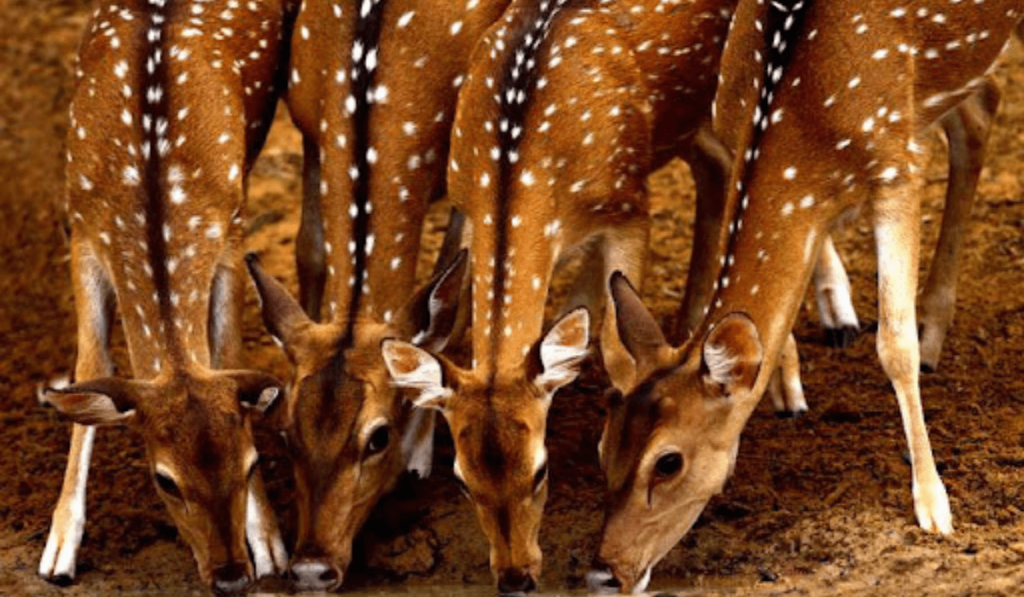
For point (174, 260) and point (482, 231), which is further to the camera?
point (174, 260)

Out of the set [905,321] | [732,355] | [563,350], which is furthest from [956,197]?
[563,350]

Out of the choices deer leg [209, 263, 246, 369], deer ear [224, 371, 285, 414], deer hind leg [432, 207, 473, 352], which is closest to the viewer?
deer ear [224, 371, 285, 414]

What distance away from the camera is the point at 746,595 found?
328 inches

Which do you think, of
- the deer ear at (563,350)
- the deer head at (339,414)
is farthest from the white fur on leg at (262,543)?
the deer ear at (563,350)

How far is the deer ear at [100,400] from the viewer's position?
853 cm

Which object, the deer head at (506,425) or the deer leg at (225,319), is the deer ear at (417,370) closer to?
the deer head at (506,425)

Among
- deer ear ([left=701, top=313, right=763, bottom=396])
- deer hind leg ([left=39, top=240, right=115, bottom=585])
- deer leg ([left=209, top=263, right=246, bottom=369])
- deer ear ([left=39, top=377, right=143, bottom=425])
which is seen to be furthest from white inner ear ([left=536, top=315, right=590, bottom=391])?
deer hind leg ([left=39, top=240, right=115, bottom=585])

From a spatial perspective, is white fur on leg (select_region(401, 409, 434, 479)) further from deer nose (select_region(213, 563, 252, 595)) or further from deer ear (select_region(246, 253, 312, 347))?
deer nose (select_region(213, 563, 252, 595))

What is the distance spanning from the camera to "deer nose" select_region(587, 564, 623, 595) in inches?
326

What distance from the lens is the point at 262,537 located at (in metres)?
9.09

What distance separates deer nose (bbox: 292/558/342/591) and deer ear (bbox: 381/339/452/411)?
0.70m

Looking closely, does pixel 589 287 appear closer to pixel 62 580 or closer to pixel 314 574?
pixel 314 574

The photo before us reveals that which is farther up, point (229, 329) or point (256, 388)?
point (229, 329)

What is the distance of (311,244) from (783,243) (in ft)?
7.86
